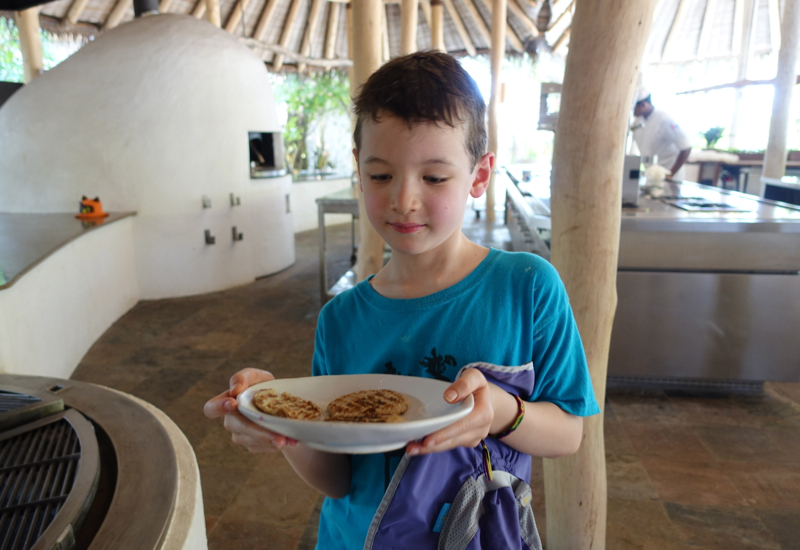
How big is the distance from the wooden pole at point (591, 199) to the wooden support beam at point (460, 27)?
8.73m

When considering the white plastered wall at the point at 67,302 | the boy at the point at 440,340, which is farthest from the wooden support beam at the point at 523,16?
the boy at the point at 440,340

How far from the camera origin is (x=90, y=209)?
482 cm

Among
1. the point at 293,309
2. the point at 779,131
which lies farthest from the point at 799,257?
the point at 779,131

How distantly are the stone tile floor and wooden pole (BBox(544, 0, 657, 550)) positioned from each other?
51cm

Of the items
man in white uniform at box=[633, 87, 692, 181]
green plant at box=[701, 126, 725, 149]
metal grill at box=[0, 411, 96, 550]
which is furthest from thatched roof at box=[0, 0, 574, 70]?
metal grill at box=[0, 411, 96, 550]

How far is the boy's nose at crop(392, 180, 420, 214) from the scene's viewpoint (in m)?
0.85

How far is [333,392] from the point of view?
0.92 m

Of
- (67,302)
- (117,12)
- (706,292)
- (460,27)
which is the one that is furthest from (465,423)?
(460,27)

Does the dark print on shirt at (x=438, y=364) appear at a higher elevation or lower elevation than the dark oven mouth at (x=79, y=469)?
higher

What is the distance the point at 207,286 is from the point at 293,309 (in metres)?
1.21

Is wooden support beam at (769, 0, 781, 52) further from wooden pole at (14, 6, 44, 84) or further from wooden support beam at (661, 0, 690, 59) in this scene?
wooden pole at (14, 6, 44, 84)

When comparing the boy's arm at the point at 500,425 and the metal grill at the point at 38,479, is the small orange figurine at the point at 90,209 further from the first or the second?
the boy's arm at the point at 500,425

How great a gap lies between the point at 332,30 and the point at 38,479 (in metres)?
10.5

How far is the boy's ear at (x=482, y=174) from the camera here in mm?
975
